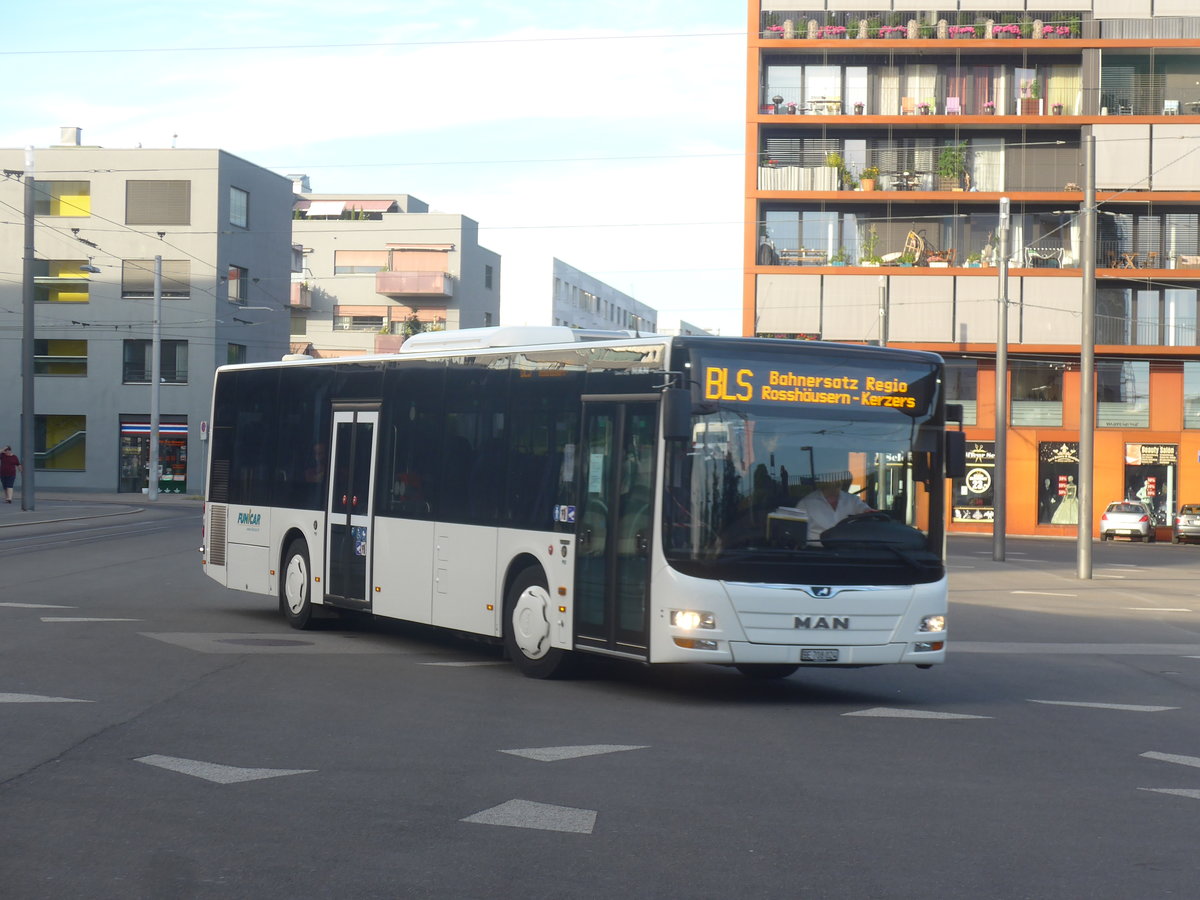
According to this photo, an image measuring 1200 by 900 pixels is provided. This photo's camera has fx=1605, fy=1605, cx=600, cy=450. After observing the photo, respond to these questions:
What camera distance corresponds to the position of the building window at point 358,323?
304 ft

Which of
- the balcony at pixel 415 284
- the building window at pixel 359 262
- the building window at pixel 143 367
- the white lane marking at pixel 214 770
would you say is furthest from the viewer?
the building window at pixel 359 262

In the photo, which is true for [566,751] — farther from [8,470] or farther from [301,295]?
[301,295]

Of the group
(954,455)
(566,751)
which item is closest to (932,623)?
(954,455)

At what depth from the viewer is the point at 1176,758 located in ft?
30.8

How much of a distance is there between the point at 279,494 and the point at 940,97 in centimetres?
4097

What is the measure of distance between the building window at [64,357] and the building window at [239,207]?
26.6 feet

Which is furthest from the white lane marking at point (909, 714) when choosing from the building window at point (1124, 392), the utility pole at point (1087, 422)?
the building window at point (1124, 392)

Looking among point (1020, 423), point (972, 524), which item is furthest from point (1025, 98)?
point (972, 524)

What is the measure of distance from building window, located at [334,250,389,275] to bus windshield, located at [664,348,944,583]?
273 ft

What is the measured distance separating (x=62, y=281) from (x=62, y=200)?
10.9 ft

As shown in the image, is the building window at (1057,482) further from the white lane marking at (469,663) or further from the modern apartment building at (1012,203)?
the white lane marking at (469,663)

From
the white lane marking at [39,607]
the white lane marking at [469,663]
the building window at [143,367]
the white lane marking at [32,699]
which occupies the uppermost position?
the building window at [143,367]

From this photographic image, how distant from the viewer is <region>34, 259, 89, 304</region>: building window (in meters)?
66.4

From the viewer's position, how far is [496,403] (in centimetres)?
1336
